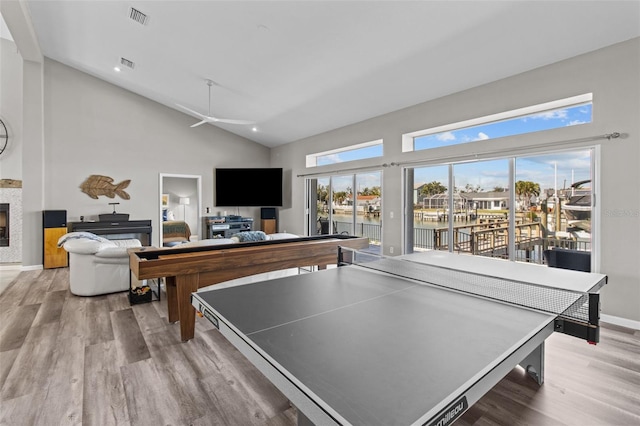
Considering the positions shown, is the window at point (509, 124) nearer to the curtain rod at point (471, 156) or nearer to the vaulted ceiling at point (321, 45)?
the curtain rod at point (471, 156)

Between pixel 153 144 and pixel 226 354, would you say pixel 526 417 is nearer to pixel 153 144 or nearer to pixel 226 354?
pixel 226 354

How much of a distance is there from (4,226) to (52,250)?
4.81 feet

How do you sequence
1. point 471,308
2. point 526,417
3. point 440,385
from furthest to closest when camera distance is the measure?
point 526,417, point 471,308, point 440,385

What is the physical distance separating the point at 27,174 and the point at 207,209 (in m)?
3.45

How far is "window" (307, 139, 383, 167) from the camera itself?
6.37 m

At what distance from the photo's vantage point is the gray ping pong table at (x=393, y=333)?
79 centimetres

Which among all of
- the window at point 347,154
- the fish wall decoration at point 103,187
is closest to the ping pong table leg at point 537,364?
the window at point 347,154

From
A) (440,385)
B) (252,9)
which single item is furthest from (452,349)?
(252,9)

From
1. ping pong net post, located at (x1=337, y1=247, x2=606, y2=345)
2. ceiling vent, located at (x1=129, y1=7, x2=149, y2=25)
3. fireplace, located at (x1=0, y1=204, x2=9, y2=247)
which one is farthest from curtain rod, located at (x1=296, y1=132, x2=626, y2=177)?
fireplace, located at (x1=0, y1=204, x2=9, y2=247)

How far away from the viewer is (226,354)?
2582mm

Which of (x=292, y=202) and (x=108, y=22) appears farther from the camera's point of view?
(x=292, y=202)

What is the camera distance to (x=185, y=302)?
2.76m

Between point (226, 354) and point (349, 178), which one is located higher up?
point (349, 178)

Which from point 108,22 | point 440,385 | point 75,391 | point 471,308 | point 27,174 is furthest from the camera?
point 27,174
